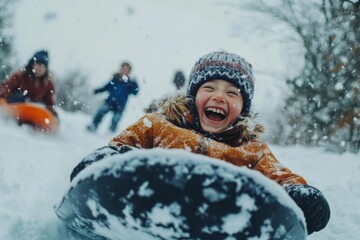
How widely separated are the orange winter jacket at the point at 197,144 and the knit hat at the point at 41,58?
137 inches

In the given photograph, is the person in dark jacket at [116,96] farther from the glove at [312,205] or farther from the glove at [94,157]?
the glove at [312,205]

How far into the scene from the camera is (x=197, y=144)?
1.94 m

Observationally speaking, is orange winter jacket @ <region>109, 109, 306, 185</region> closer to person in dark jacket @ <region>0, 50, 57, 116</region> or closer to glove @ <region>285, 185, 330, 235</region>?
glove @ <region>285, 185, 330, 235</region>

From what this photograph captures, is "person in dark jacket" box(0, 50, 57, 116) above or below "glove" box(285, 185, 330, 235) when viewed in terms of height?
above

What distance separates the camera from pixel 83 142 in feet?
15.9

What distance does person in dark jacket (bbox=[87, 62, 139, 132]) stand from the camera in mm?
6168

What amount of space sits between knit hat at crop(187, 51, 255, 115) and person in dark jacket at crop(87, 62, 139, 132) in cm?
366

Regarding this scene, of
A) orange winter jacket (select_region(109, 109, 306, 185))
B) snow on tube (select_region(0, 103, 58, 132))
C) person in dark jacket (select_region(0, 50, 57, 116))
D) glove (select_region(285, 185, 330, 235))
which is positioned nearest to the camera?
glove (select_region(285, 185, 330, 235))

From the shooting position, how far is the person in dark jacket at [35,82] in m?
4.84

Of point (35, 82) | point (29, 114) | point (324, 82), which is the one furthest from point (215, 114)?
point (324, 82)

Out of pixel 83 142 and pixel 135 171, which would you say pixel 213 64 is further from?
pixel 83 142

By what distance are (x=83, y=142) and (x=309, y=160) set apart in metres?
2.82

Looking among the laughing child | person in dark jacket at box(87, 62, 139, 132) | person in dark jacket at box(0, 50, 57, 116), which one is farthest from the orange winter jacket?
person in dark jacket at box(87, 62, 139, 132)

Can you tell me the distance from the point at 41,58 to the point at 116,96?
1.40 m
